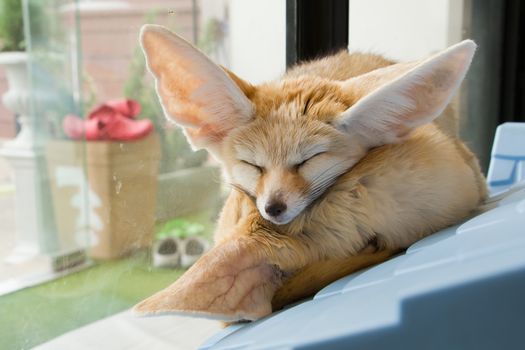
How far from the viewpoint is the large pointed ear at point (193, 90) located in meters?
0.72

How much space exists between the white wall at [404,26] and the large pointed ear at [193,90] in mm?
908

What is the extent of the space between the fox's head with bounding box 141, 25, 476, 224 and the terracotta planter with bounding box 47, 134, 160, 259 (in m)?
0.73

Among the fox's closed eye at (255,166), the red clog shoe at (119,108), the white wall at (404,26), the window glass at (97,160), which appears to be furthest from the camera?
the red clog shoe at (119,108)

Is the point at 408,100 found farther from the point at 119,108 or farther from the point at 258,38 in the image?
the point at 119,108

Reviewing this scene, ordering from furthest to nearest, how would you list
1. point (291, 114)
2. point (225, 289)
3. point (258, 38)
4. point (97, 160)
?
1. point (97, 160)
2. point (258, 38)
3. point (291, 114)
4. point (225, 289)

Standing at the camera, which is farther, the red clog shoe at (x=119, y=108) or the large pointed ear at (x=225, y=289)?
the red clog shoe at (x=119, y=108)

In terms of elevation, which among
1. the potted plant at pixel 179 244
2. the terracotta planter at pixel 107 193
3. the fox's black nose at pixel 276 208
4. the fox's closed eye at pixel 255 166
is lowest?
the potted plant at pixel 179 244

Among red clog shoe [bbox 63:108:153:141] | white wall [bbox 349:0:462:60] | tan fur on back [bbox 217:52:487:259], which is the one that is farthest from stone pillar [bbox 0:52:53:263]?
tan fur on back [bbox 217:52:487:259]

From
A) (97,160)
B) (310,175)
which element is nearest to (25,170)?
(97,160)

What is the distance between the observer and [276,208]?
690mm

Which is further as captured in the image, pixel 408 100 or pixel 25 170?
pixel 25 170

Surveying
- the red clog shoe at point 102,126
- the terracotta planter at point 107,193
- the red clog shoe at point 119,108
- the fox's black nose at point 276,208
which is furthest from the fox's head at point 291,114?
the red clog shoe at point 119,108

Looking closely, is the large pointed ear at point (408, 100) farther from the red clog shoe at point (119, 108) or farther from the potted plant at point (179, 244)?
the red clog shoe at point (119, 108)

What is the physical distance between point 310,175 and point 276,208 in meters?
0.07
